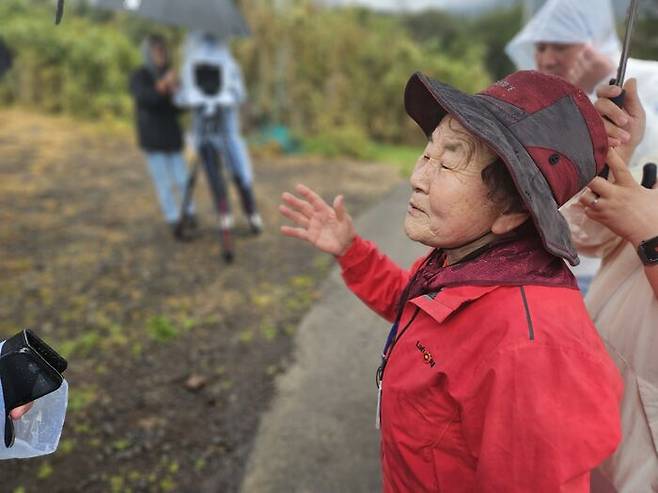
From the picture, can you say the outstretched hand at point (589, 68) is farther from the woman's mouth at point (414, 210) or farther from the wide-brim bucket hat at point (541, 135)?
the woman's mouth at point (414, 210)

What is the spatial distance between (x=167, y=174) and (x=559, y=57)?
377 cm

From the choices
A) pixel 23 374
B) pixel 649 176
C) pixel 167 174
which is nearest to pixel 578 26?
pixel 649 176

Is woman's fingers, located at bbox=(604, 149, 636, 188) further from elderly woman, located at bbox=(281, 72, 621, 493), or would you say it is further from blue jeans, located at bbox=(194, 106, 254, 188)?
blue jeans, located at bbox=(194, 106, 254, 188)

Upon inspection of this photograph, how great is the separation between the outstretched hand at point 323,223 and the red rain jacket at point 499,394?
0.43 meters

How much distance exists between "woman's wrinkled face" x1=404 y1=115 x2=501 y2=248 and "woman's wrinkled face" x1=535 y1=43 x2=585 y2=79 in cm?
141

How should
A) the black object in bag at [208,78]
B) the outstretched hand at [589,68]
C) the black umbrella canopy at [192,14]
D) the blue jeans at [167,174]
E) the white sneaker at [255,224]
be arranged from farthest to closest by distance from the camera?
the white sneaker at [255,224] < the blue jeans at [167,174] < the black object in bag at [208,78] < the black umbrella canopy at [192,14] < the outstretched hand at [589,68]

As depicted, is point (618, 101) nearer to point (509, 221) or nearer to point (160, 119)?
point (509, 221)

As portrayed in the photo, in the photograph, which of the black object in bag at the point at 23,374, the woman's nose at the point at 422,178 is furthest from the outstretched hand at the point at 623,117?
the black object in bag at the point at 23,374

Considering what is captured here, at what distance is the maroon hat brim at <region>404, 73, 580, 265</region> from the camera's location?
1067 mm

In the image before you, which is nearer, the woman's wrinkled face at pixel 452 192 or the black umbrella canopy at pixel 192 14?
the woman's wrinkled face at pixel 452 192

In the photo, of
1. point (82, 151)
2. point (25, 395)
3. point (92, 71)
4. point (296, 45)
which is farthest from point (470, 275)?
point (92, 71)

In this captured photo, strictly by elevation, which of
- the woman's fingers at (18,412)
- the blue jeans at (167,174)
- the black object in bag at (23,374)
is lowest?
the blue jeans at (167,174)

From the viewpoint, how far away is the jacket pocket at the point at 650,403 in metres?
1.30

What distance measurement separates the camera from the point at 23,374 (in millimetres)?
1143
